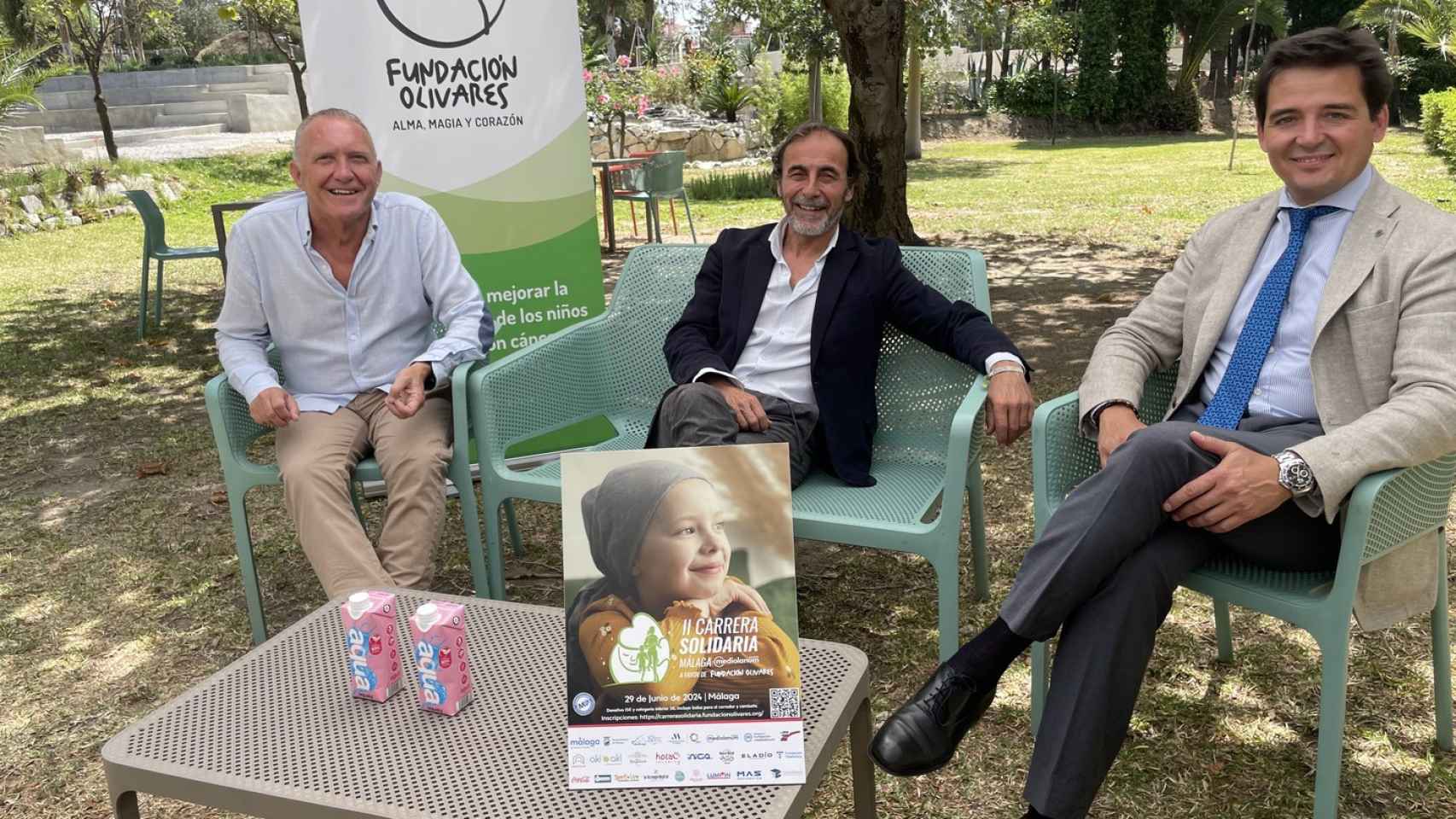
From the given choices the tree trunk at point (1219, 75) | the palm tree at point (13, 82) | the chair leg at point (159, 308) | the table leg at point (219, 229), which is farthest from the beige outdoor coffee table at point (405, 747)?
the tree trunk at point (1219, 75)

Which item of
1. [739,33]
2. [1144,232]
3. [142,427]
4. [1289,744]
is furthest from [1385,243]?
[739,33]

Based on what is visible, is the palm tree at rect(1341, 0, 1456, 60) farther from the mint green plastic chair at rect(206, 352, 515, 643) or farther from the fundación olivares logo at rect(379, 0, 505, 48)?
the mint green plastic chair at rect(206, 352, 515, 643)

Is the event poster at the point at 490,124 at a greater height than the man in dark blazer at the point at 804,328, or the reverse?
the event poster at the point at 490,124

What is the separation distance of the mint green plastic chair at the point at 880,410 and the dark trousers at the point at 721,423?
0.34 ft

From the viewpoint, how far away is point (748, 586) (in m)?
1.68

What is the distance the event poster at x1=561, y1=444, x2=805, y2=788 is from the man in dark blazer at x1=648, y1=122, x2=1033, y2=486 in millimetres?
923

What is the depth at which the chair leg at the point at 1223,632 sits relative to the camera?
2730 millimetres

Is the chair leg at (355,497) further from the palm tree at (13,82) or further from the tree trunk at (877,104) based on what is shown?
the palm tree at (13,82)

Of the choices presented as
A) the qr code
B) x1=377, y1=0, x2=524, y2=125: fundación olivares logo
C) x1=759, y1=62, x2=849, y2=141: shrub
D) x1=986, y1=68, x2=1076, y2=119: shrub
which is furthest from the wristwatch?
x1=986, y1=68, x2=1076, y2=119: shrub

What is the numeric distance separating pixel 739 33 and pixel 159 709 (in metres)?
46.3

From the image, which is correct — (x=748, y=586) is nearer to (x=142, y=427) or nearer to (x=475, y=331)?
(x=475, y=331)

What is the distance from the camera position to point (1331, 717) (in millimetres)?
1905

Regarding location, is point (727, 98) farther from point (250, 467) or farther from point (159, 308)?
point (250, 467)

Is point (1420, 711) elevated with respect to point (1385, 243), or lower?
lower
